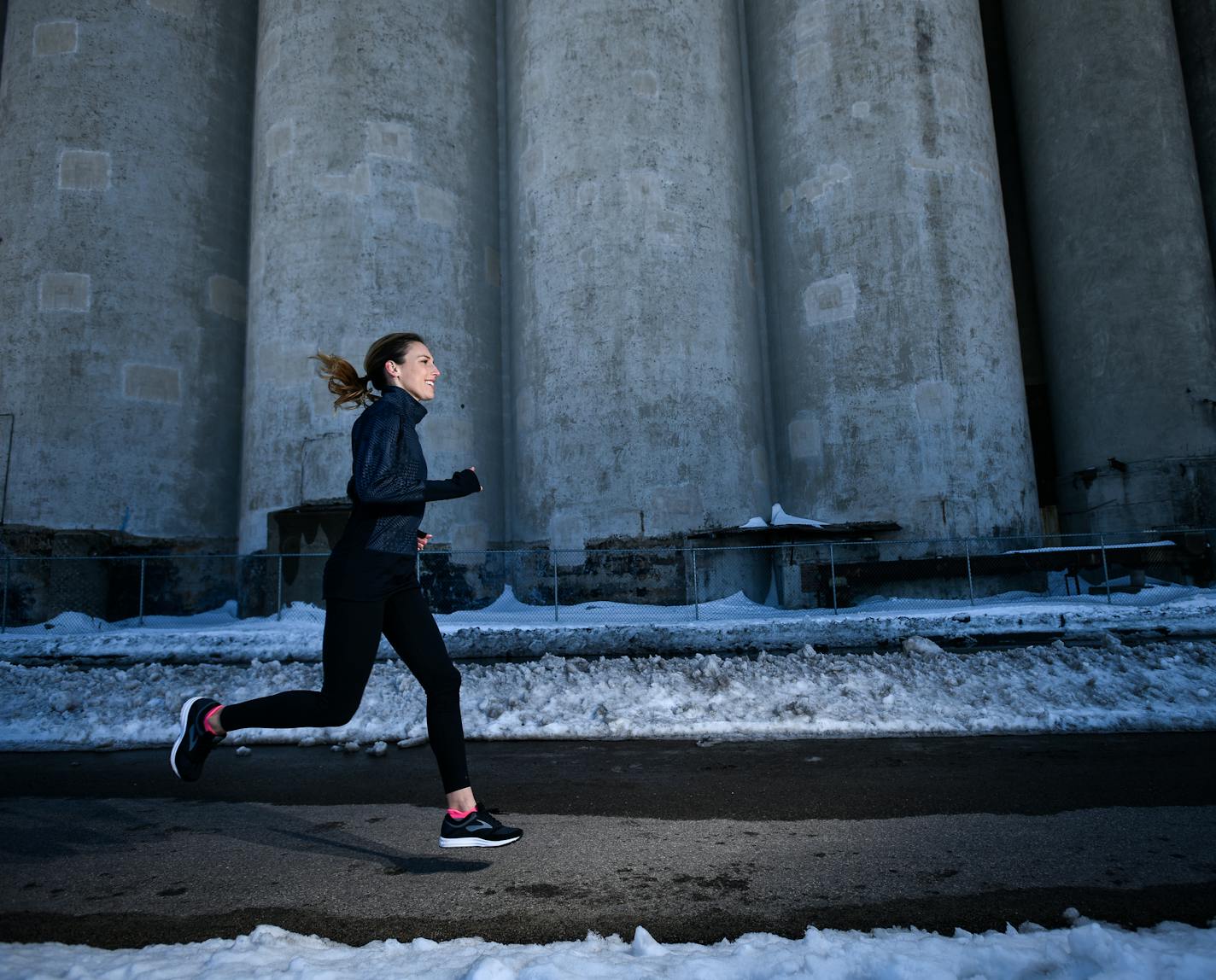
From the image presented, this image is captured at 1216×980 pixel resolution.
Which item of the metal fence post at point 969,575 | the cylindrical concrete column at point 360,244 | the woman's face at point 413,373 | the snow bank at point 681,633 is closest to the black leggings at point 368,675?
the woman's face at point 413,373

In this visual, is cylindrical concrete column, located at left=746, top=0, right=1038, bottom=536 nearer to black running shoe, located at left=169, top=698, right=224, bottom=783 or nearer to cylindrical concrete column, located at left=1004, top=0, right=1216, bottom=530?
cylindrical concrete column, located at left=1004, top=0, right=1216, bottom=530

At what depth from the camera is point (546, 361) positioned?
1994cm

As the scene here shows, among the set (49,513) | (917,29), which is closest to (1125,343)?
(917,29)

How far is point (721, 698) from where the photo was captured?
721 cm

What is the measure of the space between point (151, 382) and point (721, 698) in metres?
18.2

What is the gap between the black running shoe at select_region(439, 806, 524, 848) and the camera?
12.3 feet

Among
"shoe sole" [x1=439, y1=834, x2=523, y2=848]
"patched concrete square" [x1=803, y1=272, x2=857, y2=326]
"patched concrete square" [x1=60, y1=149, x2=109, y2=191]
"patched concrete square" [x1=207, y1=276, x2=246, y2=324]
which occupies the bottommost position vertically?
"shoe sole" [x1=439, y1=834, x2=523, y2=848]

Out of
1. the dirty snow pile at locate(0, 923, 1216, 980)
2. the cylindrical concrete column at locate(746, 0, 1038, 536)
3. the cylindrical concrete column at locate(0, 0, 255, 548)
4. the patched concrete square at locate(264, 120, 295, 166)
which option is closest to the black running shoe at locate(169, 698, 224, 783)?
the dirty snow pile at locate(0, 923, 1216, 980)

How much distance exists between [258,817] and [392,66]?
65.6 feet

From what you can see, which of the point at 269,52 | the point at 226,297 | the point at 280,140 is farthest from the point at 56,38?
the point at 226,297

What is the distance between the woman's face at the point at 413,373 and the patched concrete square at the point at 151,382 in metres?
18.8

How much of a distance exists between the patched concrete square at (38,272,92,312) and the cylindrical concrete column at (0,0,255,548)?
30 mm

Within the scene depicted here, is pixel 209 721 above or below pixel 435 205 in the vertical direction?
below

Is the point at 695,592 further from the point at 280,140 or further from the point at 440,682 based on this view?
the point at 280,140
